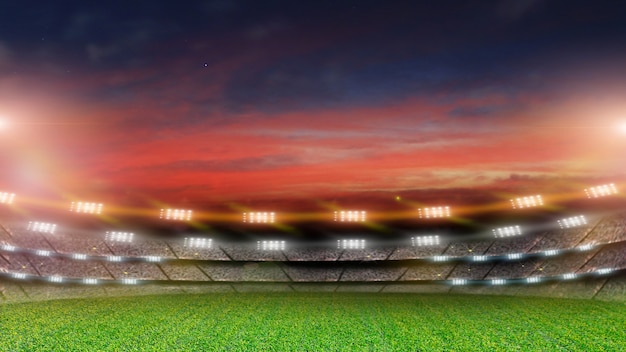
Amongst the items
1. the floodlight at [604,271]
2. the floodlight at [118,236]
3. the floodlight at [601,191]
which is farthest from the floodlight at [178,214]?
the floodlight at [601,191]

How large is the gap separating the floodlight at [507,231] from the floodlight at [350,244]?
42.1 ft

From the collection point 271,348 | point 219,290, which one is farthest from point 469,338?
point 219,290

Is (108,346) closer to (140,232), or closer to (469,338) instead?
(469,338)

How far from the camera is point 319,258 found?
134ft

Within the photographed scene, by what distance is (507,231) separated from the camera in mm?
37719

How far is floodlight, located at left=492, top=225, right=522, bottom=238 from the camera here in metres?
37.3

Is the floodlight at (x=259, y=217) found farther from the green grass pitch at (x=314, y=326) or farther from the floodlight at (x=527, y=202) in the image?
the floodlight at (x=527, y=202)

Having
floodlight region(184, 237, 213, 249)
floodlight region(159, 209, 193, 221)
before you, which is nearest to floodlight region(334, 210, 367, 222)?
floodlight region(184, 237, 213, 249)

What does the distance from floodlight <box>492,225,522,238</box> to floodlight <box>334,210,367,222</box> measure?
12.6 meters

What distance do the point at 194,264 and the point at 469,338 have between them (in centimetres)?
3166

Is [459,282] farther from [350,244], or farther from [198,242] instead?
[198,242]

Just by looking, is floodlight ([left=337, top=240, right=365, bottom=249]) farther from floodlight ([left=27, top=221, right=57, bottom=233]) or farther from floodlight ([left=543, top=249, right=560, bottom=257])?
floodlight ([left=27, top=221, right=57, bottom=233])

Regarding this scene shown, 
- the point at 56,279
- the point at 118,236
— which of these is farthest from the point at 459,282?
the point at 56,279

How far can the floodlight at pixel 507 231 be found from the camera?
37.3 meters
